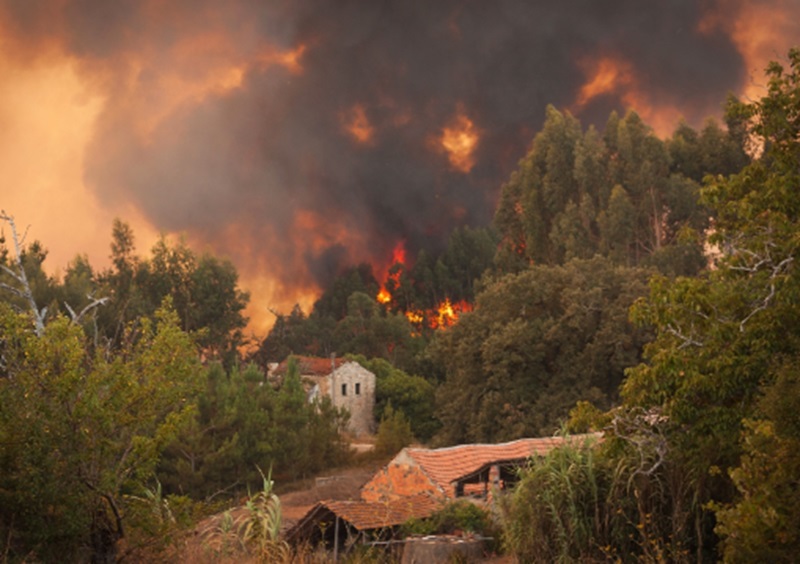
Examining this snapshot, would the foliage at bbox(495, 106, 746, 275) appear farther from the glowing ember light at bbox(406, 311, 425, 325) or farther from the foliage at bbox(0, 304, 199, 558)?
the foliage at bbox(0, 304, 199, 558)

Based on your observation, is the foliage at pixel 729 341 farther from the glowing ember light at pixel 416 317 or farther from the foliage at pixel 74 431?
the glowing ember light at pixel 416 317

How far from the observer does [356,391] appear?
183ft

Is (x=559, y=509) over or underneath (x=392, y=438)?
underneath

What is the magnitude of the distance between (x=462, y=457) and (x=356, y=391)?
28817mm

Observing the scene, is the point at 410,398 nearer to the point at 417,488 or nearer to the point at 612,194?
the point at 612,194

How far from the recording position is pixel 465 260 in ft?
291

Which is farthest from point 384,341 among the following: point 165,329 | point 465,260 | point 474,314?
point 165,329

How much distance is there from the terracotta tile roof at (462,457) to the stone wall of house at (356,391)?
26804mm

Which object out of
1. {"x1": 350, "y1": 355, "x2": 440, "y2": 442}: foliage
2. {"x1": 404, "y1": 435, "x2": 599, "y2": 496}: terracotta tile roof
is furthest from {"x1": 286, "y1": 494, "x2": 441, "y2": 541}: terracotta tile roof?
{"x1": 350, "y1": 355, "x2": 440, "y2": 442}: foliage

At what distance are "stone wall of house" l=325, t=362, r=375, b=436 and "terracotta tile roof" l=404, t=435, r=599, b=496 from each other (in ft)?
87.9

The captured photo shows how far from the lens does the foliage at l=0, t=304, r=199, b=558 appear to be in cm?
986

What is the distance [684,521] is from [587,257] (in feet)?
120

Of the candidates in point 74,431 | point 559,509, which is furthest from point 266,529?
point 559,509

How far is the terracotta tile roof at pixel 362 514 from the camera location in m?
21.3
